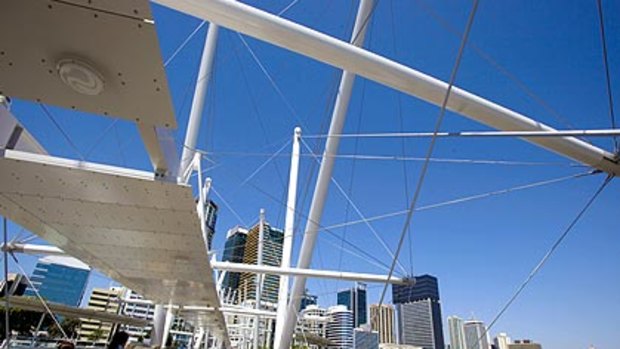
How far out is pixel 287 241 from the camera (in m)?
11.4

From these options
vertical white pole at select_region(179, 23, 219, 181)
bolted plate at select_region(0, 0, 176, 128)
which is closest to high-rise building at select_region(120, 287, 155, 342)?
vertical white pole at select_region(179, 23, 219, 181)

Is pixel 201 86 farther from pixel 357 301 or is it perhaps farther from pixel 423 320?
pixel 423 320

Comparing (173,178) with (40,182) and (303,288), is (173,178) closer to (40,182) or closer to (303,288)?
(40,182)

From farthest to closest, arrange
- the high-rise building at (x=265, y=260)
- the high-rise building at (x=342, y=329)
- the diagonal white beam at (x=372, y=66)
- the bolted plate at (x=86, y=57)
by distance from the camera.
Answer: the high-rise building at (x=342, y=329) < the high-rise building at (x=265, y=260) < the diagonal white beam at (x=372, y=66) < the bolted plate at (x=86, y=57)

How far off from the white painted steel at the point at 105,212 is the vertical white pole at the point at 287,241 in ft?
8.66

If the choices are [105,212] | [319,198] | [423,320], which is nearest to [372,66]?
[105,212]

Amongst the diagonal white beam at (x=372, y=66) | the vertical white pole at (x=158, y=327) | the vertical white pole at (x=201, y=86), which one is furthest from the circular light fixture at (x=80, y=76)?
the vertical white pole at (x=158, y=327)

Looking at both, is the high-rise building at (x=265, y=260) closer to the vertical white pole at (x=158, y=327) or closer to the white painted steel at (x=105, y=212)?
the vertical white pole at (x=158, y=327)

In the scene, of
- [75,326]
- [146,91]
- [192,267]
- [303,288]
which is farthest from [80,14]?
[75,326]

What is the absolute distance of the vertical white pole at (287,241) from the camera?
9805mm

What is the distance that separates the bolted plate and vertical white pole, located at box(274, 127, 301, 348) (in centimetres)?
809

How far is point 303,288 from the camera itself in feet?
31.8

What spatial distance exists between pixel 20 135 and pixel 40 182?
2.03 feet

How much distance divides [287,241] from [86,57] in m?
9.55
